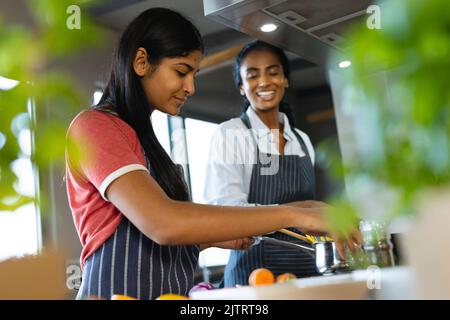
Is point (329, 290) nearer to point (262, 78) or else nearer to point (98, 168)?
point (98, 168)

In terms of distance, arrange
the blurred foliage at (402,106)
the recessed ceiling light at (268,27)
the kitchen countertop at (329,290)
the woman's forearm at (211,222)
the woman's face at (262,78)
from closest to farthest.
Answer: the blurred foliage at (402,106) → the kitchen countertop at (329,290) → the woman's forearm at (211,222) → the recessed ceiling light at (268,27) → the woman's face at (262,78)

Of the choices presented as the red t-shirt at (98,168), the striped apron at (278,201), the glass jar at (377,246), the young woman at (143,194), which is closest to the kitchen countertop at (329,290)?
the glass jar at (377,246)

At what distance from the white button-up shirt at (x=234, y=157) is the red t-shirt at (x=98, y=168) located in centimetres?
92

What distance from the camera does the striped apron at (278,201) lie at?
2075mm

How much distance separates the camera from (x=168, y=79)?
1.45 metres

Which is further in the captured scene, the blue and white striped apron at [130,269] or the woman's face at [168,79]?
the woman's face at [168,79]

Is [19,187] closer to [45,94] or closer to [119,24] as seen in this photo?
[45,94]

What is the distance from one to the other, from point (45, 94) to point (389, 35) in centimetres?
25

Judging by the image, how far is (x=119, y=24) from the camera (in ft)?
12.5

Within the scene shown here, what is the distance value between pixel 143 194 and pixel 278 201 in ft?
4.24

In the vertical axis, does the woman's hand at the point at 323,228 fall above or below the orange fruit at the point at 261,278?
above

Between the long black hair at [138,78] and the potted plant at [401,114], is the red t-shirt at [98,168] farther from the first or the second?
the potted plant at [401,114]
